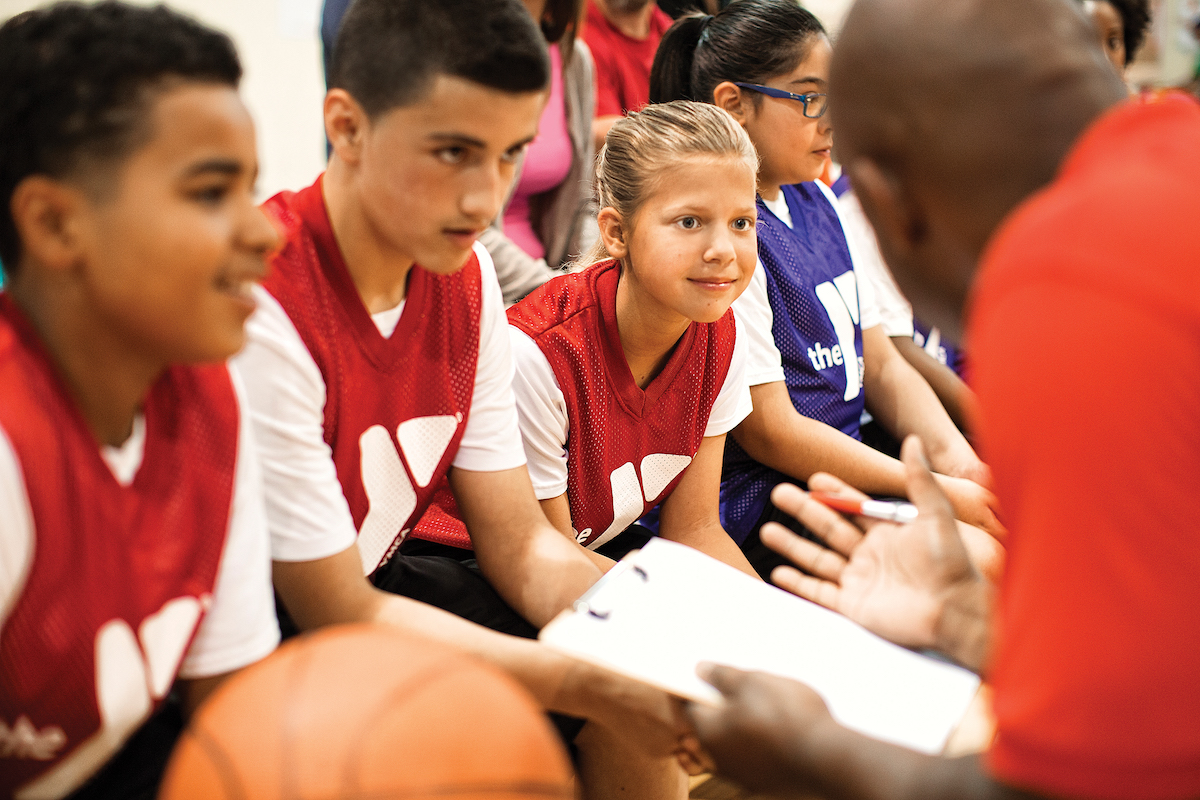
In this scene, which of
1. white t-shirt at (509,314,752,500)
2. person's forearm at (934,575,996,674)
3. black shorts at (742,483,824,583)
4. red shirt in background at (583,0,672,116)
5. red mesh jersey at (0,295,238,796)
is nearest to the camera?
red mesh jersey at (0,295,238,796)

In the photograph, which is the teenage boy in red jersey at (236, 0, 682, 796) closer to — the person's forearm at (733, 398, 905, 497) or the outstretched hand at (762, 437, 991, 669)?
the outstretched hand at (762, 437, 991, 669)

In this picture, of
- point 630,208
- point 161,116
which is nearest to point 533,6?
point 630,208

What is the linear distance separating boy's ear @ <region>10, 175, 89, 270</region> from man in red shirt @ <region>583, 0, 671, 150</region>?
254 cm

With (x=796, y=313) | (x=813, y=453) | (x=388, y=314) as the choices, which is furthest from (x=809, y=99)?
(x=388, y=314)

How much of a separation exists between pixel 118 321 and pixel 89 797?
534 mm

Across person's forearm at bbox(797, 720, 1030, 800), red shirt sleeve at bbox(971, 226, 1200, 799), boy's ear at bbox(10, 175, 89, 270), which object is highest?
boy's ear at bbox(10, 175, 89, 270)

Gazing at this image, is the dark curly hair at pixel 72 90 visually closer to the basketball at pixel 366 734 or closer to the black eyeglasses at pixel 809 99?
the basketball at pixel 366 734

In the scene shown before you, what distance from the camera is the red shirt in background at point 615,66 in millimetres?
3441

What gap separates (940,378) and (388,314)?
69.8 inches

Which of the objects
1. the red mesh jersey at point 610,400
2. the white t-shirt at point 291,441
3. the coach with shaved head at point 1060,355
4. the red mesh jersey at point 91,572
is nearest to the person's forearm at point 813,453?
the red mesh jersey at point 610,400

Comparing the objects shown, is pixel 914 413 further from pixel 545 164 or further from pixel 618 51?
pixel 618 51

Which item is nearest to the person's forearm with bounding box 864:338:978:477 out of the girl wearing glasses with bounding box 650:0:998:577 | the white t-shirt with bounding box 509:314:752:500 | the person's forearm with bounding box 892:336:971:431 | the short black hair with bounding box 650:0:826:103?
the girl wearing glasses with bounding box 650:0:998:577

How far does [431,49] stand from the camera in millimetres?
1413

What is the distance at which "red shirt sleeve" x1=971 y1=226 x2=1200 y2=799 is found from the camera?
758 millimetres
